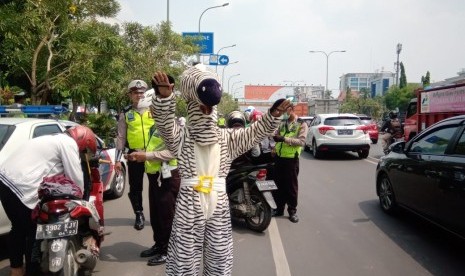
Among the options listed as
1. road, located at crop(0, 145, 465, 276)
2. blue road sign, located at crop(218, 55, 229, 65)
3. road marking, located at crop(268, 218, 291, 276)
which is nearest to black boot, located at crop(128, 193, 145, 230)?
road, located at crop(0, 145, 465, 276)

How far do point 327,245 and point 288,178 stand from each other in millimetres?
1169

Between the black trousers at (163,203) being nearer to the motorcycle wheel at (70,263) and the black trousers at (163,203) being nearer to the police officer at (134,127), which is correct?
the police officer at (134,127)

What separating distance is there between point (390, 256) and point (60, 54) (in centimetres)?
845

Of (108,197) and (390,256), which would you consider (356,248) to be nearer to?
(390,256)

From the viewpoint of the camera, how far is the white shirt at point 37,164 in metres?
3.19

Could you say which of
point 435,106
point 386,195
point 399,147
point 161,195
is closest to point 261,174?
point 161,195

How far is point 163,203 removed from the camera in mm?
4133

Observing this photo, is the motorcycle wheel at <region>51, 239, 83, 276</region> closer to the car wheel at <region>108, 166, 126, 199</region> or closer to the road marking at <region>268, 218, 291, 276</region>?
the road marking at <region>268, 218, 291, 276</region>

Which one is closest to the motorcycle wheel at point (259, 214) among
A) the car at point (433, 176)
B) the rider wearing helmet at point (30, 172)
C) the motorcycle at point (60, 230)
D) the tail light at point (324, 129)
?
the car at point (433, 176)

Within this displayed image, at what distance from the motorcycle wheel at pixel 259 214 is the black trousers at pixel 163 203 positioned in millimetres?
1345

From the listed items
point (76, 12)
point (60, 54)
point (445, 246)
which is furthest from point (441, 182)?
point (76, 12)

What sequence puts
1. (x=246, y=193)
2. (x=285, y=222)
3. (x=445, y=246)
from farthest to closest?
(x=285, y=222), (x=246, y=193), (x=445, y=246)

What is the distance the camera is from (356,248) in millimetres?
4656

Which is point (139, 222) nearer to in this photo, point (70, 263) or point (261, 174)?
point (261, 174)
